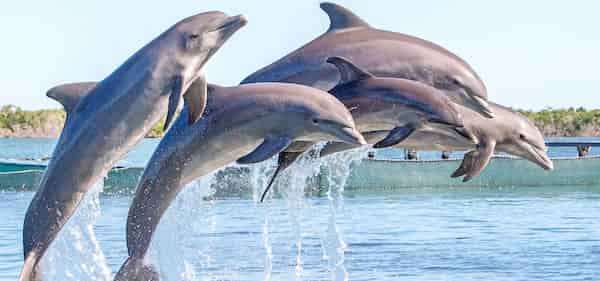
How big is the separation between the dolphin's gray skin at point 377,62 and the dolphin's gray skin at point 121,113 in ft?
4.87

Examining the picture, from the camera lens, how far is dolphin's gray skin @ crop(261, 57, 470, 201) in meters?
11.4

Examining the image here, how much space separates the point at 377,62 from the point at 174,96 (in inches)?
97.2

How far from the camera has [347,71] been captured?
37.3ft

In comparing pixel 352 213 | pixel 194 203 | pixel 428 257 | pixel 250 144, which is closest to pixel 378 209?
pixel 352 213

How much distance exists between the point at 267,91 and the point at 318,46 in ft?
4.24

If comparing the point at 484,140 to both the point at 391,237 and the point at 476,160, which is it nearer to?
the point at 476,160

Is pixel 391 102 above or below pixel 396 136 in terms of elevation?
above

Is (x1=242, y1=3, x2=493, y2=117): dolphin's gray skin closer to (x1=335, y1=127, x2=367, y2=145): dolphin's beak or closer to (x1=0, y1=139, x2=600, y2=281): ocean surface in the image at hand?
(x1=335, y1=127, x2=367, y2=145): dolphin's beak

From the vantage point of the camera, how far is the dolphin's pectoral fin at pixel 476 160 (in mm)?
12938

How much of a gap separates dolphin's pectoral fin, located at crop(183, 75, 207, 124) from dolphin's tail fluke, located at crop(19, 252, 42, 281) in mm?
1665

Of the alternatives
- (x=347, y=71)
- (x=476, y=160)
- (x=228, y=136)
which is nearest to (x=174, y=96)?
(x=228, y=136)

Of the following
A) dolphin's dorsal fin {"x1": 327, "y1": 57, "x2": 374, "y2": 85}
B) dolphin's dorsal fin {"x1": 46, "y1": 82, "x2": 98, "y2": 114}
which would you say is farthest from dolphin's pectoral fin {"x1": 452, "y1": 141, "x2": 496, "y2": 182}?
dolphin's dorsal fin {"x1": 46, "y1": 82, "x2": 98, "y2": 114}

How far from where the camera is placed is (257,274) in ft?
71.1

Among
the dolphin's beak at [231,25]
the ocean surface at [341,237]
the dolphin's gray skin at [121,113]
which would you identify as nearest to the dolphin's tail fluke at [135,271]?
the ocean surface at [341,237]
